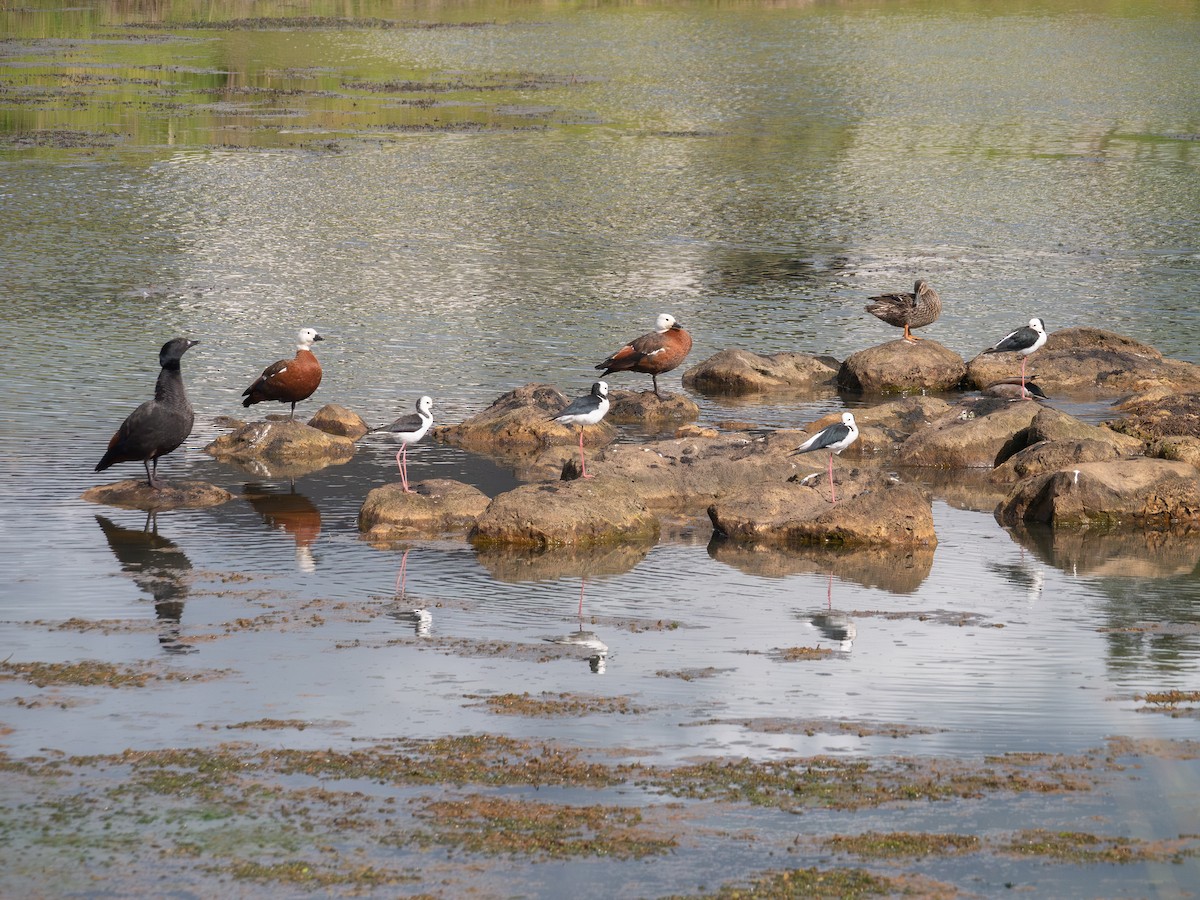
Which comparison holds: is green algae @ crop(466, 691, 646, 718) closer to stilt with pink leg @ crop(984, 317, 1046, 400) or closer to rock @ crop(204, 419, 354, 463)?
rock @ crop(204, 419, 354, 463)

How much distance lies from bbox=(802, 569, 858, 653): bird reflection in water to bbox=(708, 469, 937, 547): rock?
2122mm

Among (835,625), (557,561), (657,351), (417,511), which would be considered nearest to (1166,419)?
(657,351)

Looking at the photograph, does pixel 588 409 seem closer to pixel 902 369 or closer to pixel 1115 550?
pixel 1115 550

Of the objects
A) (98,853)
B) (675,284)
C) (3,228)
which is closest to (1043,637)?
(98,853)

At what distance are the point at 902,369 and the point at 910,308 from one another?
171 centimetres

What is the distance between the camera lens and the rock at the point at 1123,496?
19031 mm

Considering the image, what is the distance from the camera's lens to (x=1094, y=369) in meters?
26.7

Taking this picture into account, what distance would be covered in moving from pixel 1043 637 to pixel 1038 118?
140 feet

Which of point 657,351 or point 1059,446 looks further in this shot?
point 657,351

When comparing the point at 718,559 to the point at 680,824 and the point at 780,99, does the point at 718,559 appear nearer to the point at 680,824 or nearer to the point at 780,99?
the point at 680,824

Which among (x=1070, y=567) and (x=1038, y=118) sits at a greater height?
(x=1038, y=118)

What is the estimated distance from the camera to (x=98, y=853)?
10.1 m

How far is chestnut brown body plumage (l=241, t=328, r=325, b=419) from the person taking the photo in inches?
904

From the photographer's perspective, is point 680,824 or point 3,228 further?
point 3,228
